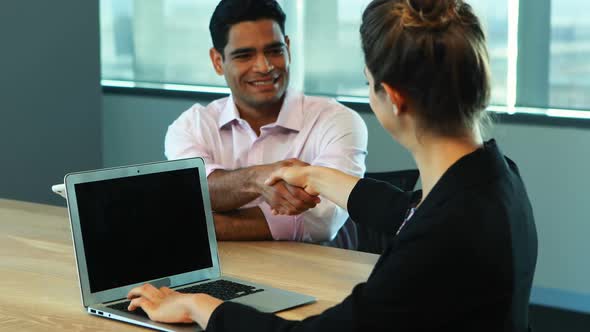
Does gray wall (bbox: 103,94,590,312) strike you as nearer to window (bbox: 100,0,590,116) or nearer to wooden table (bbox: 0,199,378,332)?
window (bbox: 100,0,590,116)

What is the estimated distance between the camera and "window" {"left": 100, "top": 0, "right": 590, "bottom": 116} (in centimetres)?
441

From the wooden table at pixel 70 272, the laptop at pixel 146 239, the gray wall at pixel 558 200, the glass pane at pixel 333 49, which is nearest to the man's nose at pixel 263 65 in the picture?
the wooden table at pixel 70 272

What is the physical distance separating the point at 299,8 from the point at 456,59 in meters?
3.74

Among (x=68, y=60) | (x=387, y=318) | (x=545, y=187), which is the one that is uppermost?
(x=68, y=60)

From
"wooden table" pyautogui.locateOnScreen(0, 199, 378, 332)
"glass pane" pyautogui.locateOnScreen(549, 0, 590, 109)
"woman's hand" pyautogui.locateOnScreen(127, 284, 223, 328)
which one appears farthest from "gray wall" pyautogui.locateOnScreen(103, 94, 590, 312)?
"woman's hand" pyautogui.locateOnScreen(127, 284, 223, 328)

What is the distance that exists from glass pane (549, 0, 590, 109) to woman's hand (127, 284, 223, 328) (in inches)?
117

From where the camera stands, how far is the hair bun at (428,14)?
1.52 m

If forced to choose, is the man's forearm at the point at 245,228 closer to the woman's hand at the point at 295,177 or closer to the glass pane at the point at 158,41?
the woman's hand at the point at 295,177

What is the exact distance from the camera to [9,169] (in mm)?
Answer: 4410

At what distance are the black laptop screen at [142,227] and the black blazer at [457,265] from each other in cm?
62

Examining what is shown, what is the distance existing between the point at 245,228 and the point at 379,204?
577mm

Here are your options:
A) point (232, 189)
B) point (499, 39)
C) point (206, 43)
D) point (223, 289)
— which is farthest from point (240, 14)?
point (206, 43)

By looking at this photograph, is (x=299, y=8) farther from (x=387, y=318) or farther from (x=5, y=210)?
(x=387, y=318)

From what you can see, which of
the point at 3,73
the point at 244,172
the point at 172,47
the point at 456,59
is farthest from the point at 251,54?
the point at 172,47
